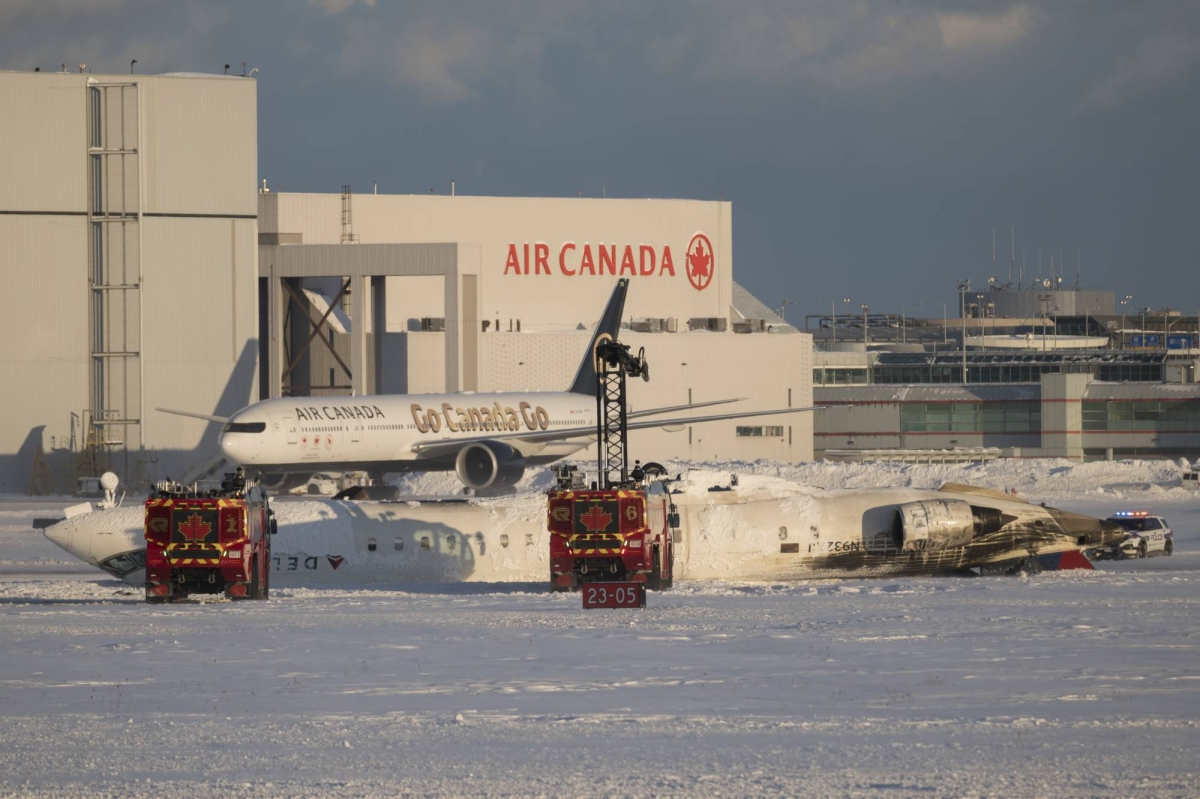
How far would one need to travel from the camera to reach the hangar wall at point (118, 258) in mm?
68500

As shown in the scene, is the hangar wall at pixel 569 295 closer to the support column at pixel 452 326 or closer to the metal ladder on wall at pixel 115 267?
the support column at pixel 452 326

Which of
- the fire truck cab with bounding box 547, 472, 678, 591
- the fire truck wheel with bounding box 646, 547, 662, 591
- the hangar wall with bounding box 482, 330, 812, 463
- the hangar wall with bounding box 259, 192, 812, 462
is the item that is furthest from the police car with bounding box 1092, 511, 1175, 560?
the hangar wall with bounding box 482, 330, 812, 463

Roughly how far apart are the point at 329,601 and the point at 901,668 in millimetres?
14065

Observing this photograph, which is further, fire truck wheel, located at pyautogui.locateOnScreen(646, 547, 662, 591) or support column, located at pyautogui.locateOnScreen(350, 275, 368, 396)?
support column, located at pyautogui.locateOnScreen(350, 275, 368, 396)

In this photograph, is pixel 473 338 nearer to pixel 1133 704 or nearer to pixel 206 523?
pixel 206 523

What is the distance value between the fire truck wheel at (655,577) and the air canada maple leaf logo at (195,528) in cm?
864

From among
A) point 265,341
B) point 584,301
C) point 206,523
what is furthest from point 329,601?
point 584,301

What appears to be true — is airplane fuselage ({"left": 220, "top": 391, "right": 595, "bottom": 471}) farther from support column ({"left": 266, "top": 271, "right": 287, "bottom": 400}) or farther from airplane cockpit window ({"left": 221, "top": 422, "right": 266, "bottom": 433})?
support column ({"left": 266, "top": 271, "right": 287, "bottom": 400})

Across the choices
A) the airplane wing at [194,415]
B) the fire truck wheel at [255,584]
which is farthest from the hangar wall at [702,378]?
the fire truck wheel at [255,584]

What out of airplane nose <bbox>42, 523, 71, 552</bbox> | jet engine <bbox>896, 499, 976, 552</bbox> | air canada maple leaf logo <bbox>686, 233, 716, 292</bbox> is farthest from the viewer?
air canada maple leaf logo <bbox>686, 233, 716, 292</bbox>

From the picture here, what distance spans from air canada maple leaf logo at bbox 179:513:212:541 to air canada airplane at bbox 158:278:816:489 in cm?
3077

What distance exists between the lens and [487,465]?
62.5 m

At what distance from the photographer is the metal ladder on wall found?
6881 centimetres

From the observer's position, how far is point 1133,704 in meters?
16.7
